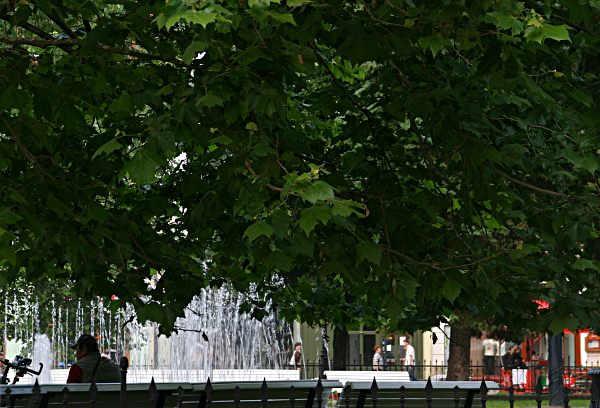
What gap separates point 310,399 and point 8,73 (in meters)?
3.83

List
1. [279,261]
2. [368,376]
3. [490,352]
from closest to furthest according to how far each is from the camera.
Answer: [279,261] < [368,376] < [490,352]

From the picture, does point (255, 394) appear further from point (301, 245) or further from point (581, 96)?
point (581, 96)

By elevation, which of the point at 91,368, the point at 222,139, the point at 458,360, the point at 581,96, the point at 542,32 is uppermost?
the point at 581,96

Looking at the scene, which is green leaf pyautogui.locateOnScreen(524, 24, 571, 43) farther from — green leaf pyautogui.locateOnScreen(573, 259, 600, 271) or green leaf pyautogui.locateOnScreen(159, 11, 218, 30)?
green leaf pyautogui.locateOnScreen(573, 259, 600, 271)

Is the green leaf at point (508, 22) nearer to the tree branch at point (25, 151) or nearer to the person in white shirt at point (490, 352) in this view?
the tree branch at point (25, 151)

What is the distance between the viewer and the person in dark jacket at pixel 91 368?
774 cm

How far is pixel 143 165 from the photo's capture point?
12.8ft

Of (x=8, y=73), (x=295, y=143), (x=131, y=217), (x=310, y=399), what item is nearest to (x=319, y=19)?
(x=295, y=143)

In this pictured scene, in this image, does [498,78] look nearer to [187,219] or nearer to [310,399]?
[187,219]

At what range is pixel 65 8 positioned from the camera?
4898 mm

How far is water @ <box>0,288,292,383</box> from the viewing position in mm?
15570

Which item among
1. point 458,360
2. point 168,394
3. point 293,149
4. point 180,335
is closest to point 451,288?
point 293,149

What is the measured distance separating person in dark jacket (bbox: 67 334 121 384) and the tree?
0.90m

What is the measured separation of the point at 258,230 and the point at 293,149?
1461 millimetres
